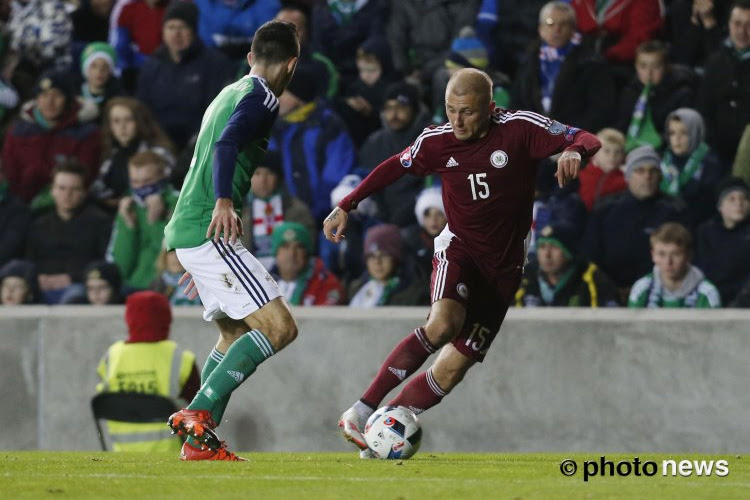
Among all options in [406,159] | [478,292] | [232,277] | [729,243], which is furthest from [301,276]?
[232,277]

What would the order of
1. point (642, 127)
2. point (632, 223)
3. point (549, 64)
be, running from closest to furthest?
1. point (632, 223)
2. point (642, 127)
3. point (549, 64)

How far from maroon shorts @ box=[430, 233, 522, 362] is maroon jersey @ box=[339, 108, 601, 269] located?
0.06 metres

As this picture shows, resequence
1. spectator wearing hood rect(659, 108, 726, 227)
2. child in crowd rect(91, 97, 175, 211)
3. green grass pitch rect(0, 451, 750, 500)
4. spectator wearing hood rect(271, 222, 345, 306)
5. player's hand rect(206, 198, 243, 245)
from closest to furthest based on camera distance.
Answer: green grass pitch rect(0, 451, 750, 500), player's hand rect(206, 198, 243, 245), spectator wearing hood rect(271, 222, 345, 306), spectator wearing hood rect(659, 108, 726, 227), child in crowd rect(91, 97, 175, 211)

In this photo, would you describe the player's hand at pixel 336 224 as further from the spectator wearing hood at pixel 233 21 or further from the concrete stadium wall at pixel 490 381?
the spectator wearing hood at pixel 233 21

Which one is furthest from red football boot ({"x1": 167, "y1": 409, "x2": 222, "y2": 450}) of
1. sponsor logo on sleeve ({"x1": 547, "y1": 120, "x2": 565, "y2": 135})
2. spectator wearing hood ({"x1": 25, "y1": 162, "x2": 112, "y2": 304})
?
spectator wearing hood ({"x1": 25, "y1": 162, "x2": 112, "y2": 304})

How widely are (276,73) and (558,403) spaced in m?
4.20

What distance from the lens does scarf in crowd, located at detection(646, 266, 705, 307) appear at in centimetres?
1247

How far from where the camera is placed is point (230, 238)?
329 inches

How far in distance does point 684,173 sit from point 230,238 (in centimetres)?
625

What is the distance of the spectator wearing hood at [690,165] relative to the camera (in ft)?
44.6

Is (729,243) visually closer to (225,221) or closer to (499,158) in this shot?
(499,158)

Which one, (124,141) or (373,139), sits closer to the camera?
(373,139)

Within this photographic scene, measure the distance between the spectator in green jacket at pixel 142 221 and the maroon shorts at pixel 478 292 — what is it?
548 centimetres

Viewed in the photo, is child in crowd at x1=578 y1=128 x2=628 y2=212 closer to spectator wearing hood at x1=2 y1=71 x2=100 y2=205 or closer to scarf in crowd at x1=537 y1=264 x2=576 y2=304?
scarf in crowd at x1=537 y1=264 x2=576 y2=304
